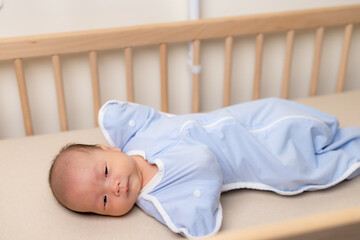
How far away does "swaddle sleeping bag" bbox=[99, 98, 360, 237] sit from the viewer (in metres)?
0.98

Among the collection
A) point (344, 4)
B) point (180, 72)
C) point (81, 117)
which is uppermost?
point (344, 4)

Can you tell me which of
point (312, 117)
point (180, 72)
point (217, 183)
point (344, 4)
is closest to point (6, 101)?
point (180, 72)

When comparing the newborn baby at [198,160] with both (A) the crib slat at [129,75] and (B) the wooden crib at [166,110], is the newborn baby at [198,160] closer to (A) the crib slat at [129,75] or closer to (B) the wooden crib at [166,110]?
(B) the wooden crib at [166,110]

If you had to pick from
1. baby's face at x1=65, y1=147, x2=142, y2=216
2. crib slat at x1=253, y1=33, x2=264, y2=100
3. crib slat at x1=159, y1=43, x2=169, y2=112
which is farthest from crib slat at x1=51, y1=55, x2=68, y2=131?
crib slat at x1=253, y1=33, x2=264, y2=100

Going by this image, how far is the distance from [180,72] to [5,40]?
0.53 m

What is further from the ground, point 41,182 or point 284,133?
point 284,133

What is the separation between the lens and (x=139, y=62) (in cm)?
148

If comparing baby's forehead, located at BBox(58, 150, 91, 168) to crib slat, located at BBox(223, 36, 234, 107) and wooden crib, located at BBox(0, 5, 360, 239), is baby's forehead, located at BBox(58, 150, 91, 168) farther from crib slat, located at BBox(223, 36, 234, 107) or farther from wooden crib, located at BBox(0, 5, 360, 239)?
crib slat, located at BBox(223, 36, 234, 107)

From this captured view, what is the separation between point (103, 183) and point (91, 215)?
10cm

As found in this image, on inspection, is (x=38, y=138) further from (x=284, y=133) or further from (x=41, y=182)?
(x=284, y=133)

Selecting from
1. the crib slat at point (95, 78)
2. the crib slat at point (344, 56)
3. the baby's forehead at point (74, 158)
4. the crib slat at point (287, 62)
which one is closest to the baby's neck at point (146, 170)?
the baby's forehead at point (74, 158)

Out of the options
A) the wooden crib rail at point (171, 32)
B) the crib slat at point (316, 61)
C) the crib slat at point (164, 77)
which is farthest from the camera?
the crib slat at point (316, 61)

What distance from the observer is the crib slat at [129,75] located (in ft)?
4.45

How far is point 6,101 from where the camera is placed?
1413 millimetres
